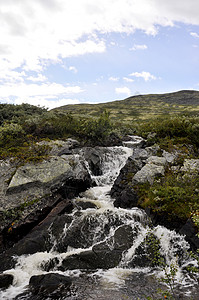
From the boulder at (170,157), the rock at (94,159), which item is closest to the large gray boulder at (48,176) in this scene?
the rock at (94,159)

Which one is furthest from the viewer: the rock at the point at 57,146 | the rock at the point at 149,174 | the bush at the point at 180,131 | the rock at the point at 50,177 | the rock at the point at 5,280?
the bush at the point at 180,131

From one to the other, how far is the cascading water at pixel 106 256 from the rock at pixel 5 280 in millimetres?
206

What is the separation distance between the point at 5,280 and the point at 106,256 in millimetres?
4568

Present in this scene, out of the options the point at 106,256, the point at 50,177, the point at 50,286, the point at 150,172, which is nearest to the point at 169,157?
the point at 150,172

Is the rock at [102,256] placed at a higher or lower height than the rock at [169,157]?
lower

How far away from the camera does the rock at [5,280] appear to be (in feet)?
26.4

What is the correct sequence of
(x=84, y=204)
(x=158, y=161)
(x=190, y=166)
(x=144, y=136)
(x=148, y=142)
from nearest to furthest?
1. (x=84, y=204)
2. (x=190, y=166)
3. (x=158, y=161)
4. (x=148, y=142)
5. (x=144, y=136)

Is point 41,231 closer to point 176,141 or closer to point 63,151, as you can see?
point 63,151

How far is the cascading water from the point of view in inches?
304

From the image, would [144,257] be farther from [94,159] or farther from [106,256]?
[94,159]

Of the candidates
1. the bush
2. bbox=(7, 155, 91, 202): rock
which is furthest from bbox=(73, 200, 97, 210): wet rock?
the bush

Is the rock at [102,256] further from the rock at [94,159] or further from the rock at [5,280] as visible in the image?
the rock at [94,159]

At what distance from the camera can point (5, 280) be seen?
27.0 feet

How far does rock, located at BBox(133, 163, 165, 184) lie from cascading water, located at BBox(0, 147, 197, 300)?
254cm
